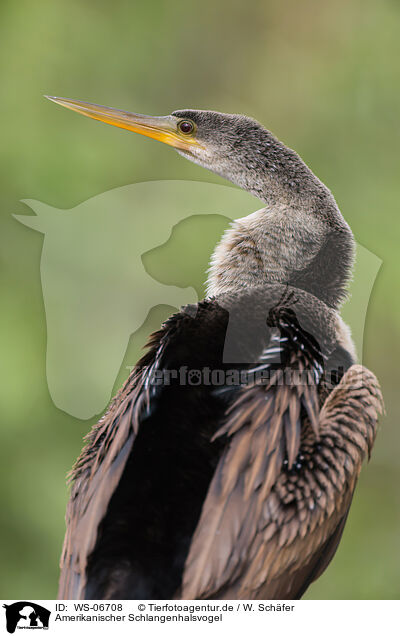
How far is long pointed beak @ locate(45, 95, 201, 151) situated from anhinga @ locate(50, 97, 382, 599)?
1.78 ft

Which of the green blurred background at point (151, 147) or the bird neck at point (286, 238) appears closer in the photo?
the bird neck at point (286, 238)

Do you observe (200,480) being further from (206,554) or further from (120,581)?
(120,581)

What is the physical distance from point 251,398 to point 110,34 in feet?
5.99

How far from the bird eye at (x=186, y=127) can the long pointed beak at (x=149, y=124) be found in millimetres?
15

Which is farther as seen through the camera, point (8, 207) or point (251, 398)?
→ point (8, 207)

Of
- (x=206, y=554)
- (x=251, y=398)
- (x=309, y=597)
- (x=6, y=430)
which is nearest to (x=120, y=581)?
(x=206, y=554)

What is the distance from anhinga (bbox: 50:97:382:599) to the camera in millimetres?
1521

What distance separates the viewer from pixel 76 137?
8.81 ft
